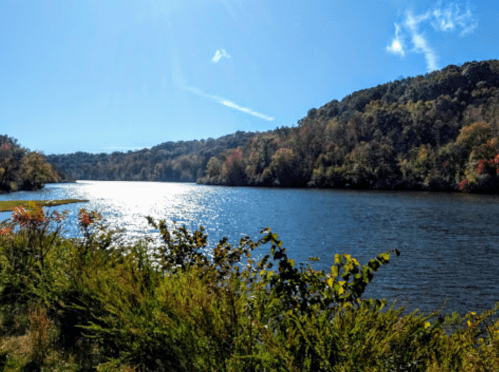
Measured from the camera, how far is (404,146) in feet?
433

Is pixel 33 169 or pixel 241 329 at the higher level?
pixel 33 169

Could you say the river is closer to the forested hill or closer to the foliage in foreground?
the foliage in foreground

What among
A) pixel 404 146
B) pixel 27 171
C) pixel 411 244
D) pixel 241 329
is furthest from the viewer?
pixel 404 146

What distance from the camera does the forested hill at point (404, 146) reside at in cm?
10219

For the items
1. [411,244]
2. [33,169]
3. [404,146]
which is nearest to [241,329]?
[411,244]

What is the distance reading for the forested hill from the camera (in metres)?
102

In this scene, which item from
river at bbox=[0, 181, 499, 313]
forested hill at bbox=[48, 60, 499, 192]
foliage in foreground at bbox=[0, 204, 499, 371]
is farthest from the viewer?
forested hill at bbox=[48, 60, 499, 192]

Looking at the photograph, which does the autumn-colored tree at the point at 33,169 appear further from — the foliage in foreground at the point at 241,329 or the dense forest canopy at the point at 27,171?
the foliage in foreground at the point at 241,329

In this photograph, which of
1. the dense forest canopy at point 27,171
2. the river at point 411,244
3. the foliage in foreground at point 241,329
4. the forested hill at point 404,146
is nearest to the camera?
the foliage in foreground at point 241,329

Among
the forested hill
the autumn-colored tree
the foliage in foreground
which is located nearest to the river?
the foliage in foreground

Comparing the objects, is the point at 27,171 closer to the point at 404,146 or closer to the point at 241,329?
the point at 241,329

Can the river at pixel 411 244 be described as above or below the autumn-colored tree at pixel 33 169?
below

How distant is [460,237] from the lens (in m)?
29.9

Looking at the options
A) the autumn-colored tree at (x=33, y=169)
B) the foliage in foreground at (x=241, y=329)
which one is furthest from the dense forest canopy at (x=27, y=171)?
the foliage in foreground at (x=241, y=329)
